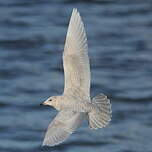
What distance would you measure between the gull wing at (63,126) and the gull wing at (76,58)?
24 cm

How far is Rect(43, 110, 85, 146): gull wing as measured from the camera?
5.26 meters

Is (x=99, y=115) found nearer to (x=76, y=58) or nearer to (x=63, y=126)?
(x=63, y=126)

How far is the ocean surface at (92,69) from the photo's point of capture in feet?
31.9

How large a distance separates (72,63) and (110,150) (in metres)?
3.81

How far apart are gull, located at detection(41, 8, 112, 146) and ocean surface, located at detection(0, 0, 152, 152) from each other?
3404 millimetres

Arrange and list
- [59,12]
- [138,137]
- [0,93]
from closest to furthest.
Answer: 1. [138,137]
2. [0,93]
3. [59,12]

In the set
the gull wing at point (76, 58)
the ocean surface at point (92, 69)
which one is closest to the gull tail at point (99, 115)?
the gull wing at point (76, 58)

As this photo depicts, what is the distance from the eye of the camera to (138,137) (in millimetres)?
9406

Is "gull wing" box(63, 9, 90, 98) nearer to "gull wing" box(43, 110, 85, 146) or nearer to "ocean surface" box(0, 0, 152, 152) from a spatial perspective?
"gull wing" box(43, 110, 85, 146)

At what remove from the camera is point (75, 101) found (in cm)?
538

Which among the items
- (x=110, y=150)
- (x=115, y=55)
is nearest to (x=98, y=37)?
(x=115, y=55)

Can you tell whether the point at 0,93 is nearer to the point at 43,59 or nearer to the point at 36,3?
the point at 43,59

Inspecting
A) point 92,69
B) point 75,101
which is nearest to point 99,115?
point 75,101

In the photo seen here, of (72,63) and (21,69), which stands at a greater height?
(72,63)
